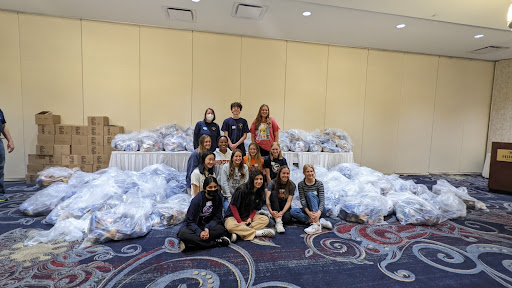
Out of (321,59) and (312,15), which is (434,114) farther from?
(312,15)

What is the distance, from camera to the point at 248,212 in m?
2.54

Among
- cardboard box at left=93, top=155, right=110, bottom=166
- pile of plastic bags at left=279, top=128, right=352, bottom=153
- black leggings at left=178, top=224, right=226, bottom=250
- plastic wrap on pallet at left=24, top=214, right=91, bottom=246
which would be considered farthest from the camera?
pile of plastic bags at left=279, top=128, right=352, bottom=153

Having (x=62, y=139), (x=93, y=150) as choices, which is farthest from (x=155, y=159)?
(x=62, y=139)

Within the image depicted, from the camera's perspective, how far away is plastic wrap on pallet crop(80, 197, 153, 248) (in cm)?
220

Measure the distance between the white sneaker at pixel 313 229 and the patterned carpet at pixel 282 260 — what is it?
0.07m

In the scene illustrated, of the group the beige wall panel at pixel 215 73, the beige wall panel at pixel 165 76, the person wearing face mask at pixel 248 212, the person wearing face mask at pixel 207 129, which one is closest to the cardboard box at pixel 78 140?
the beige wall panel at pixel 165 76

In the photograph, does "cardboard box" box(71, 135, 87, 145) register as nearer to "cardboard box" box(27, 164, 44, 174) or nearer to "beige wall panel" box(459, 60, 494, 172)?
"cardboard box" box(27, 164, 44, 174)

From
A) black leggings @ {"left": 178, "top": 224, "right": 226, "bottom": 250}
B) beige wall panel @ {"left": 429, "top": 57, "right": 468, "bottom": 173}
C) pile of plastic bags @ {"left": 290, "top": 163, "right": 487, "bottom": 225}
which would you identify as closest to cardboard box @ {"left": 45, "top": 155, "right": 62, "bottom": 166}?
black leggings @ {"left": 178, "top": 224, "right": 226, "bottom": 250}

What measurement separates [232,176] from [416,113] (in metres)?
5.52

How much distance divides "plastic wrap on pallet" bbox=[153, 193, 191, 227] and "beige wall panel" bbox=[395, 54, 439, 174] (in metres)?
5.45

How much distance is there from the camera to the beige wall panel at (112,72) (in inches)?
177

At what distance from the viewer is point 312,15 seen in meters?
3.97

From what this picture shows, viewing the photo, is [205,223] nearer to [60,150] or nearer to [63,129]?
[60,150]

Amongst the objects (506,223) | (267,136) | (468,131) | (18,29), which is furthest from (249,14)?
(468,131)
